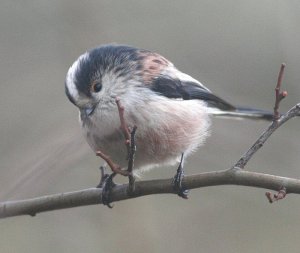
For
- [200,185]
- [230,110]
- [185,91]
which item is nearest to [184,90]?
[185,91]

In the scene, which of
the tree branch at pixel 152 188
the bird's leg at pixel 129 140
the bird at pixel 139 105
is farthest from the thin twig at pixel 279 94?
the bird at pixel 139 105

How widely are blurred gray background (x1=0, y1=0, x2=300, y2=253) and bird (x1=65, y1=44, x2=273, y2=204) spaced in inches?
8.0

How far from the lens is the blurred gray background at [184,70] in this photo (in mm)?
5117

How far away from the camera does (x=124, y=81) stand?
4727 mm

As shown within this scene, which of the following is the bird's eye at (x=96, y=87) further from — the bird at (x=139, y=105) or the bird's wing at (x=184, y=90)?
the bird's wing at (x=184, y=90)

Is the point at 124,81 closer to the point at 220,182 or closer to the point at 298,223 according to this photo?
the point at 220,182

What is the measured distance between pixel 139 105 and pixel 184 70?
1797 mm

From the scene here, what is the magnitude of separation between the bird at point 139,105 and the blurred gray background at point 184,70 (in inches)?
8.0

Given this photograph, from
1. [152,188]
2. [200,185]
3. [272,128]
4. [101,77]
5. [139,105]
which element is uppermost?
[272,128]

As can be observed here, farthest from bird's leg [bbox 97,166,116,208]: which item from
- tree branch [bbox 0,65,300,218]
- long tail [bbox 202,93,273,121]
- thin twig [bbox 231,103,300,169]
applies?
long tail [bbox 202,93,273,121]

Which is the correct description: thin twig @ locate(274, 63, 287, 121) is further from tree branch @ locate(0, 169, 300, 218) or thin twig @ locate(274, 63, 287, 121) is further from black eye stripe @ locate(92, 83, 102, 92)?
black eye stripe @ locate(92, 83, 102, 92)

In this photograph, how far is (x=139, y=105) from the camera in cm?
451

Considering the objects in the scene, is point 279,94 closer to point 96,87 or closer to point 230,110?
point 96,87

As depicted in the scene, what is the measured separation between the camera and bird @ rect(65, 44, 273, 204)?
4.45 m
